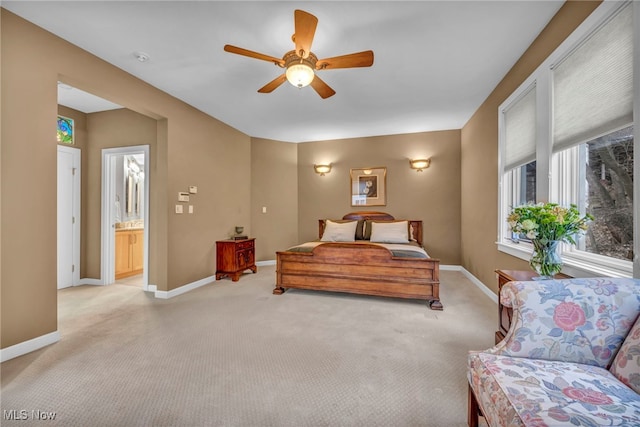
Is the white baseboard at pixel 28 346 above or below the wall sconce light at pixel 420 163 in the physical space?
below

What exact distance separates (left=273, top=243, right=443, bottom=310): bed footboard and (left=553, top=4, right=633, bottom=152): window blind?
1.75 m

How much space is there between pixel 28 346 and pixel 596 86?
4.69 meters

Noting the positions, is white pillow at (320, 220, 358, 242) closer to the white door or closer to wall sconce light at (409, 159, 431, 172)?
wall sconce light at (409, 159, 431, 172)

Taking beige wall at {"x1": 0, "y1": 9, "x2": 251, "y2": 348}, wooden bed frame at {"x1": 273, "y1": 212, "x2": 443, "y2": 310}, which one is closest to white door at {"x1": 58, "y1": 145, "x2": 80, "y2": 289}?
beige wall at {"x1": 0, "y1": 9, "x2": 251, "y2": 348}

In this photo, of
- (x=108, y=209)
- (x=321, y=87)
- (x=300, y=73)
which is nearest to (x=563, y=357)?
(x=300, y=73)

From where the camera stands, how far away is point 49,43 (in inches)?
91.5

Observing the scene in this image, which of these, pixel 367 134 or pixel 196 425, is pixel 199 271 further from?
pixel 367 134

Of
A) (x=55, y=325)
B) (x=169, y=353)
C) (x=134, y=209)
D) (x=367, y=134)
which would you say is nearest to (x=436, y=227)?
(x=367, y=134)

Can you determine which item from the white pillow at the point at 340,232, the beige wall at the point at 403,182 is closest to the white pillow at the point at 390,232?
the white pillow at the point at 340,232

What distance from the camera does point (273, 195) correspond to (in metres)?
5.73

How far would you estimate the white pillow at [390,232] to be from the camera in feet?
14.2

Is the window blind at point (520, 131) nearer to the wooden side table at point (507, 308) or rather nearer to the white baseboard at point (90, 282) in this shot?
the wooden side table at point (507, 308)

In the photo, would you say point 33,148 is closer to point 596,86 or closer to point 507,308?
point 507,308

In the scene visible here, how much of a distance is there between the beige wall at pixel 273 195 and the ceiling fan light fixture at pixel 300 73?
3551 mm
